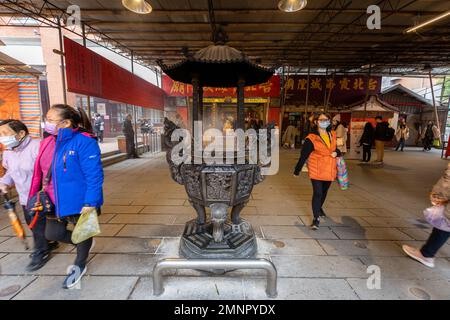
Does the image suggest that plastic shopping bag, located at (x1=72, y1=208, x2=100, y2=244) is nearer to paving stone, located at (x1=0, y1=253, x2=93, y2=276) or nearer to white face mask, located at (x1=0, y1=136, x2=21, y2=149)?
paving stone, located at (x1=0, y1=253, x2=93, y2=276)

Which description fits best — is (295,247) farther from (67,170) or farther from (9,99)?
(9,99)

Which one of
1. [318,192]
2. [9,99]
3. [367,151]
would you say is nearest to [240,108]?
[318,192]

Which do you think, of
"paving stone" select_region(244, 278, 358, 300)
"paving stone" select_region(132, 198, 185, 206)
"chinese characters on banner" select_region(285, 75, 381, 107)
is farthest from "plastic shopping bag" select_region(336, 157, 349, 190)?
"chinese characters on banner" select_region(285, 75, 381, 107)

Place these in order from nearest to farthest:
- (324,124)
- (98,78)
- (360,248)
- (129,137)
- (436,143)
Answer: (360,248) → (324,124) → (98,78) → (129,137) → (436,143)

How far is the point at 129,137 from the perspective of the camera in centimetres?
952

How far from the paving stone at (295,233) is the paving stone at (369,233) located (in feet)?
0.49

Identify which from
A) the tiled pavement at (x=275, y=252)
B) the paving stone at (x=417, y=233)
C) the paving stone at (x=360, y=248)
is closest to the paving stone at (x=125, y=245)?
the tiled pavement at (x=275, y=252)

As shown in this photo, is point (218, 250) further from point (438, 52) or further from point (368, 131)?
point (438, 52)

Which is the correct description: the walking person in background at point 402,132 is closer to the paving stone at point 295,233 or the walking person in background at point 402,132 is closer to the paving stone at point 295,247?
the paving stone at point 295,233

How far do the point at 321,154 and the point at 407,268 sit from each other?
1.53 m

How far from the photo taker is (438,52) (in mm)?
9852

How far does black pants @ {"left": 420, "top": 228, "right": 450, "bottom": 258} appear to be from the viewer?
237 centimetres

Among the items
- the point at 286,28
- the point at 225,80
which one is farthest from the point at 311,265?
the point at 286,28

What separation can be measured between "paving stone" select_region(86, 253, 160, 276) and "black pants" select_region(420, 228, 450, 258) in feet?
9.57
